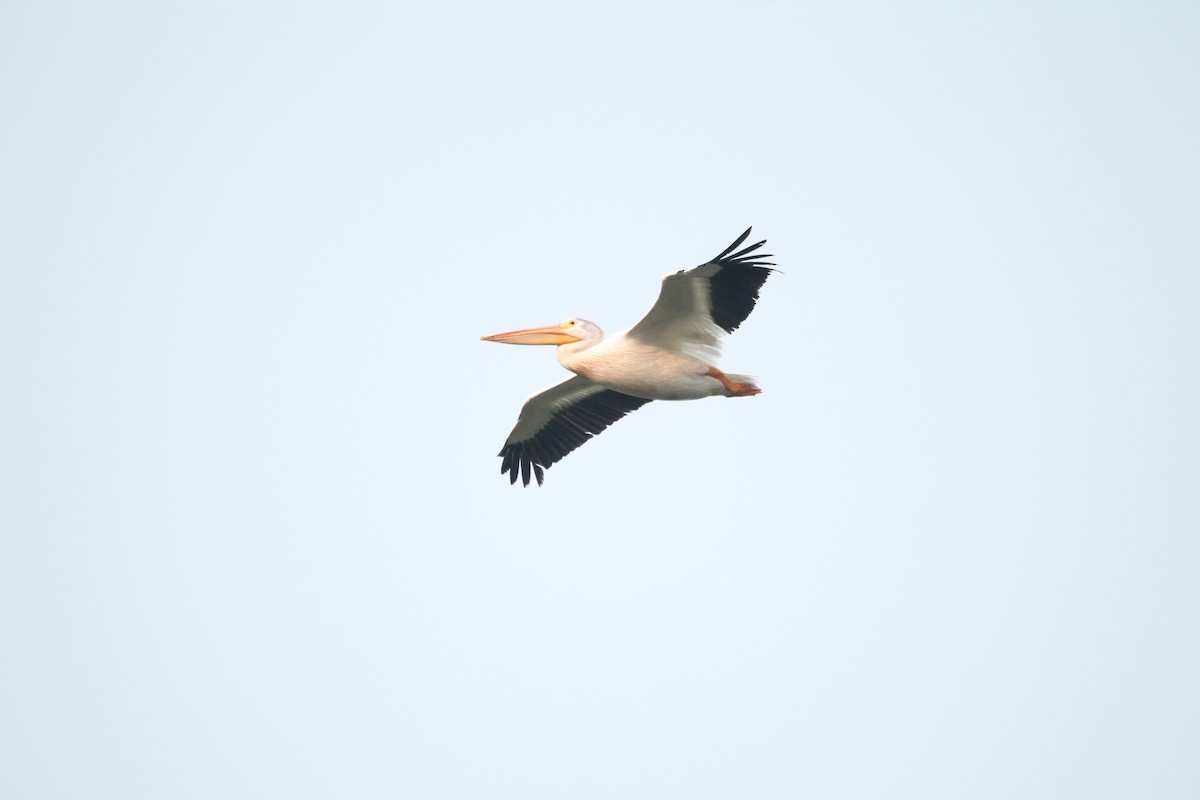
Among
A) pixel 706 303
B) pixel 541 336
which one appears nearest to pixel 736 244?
pixel 706 303

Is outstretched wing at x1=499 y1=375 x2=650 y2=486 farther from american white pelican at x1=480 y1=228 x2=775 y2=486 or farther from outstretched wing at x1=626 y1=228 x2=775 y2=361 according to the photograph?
outstretched wing at x1=626 y1=228 x2=775 y2=361

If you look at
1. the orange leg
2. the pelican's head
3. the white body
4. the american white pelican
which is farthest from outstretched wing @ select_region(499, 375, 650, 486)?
the orange leg

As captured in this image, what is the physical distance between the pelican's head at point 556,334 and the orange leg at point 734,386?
1.33m

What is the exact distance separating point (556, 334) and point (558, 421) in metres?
1.27

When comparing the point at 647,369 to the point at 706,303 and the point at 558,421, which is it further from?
the point at 558,421

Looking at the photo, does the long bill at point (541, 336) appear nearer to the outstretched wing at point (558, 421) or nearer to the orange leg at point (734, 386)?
the outstretched wing at point (558, 421)

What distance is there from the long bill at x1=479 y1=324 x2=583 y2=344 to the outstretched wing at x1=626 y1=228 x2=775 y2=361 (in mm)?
967

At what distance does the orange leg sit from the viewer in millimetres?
11852

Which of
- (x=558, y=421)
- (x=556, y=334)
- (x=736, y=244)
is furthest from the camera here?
(x=558, y=421)

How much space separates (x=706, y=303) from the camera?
37.8ft

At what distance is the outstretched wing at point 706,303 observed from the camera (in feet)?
36.5

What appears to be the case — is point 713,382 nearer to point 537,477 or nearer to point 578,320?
point 578,320

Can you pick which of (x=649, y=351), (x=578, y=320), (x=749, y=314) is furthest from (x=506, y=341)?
(x=749, y=314)

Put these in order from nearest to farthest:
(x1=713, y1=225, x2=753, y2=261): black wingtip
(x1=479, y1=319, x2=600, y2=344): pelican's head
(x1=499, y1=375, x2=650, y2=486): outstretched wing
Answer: (x1=713, y1=225, x2=753, y2=261): black wingtip, (x1=479, y1=319, x2=600, y2=344): pelican's head, (x1=499, y1=375, x2=650, y2=486): outstretched wing
